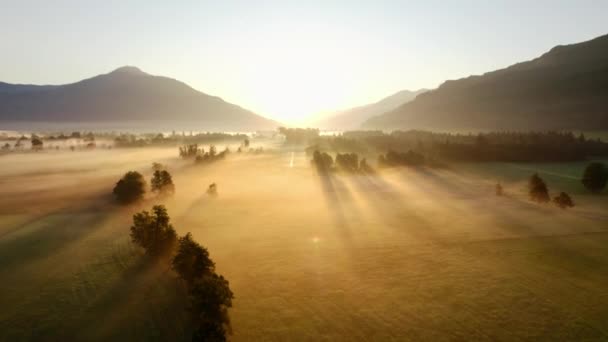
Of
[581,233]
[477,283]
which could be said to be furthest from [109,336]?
[581,233]

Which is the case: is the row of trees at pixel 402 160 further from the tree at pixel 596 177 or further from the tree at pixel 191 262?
the tree at pixel 191 262

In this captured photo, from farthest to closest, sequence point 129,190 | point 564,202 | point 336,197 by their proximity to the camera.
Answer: point 336,197 < point 129,190 < point 564,202

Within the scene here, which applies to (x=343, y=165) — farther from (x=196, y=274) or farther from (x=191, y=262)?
(x=196, y=274)

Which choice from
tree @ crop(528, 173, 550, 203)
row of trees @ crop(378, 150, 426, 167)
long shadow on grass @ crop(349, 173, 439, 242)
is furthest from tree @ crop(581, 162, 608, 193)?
row of trees @ crop(378, 150, 426, 167)

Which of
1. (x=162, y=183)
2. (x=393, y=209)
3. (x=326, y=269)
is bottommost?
(x=326, y=269)

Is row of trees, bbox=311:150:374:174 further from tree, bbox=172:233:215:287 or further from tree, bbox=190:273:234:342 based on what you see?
tree, bbox=190:273:234:342

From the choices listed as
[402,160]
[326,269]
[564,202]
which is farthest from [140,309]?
[402,160]

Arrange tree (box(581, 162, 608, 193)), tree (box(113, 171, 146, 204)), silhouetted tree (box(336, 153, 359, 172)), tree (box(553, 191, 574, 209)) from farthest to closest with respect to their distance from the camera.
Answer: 1. silhouetted tree (box(336, 153, 359, 172))
2. tree (box(581, 162, 608, 193))
3. tree (box(113, 171, 146, 204))
4. tree (box(553, 191, 574, 209))
